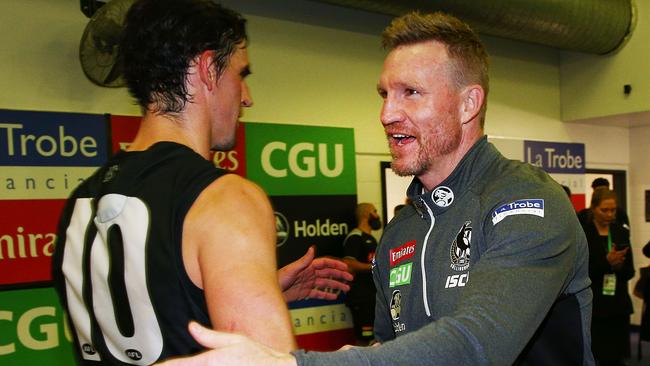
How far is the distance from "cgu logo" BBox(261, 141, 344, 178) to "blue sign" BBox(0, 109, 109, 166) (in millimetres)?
1294

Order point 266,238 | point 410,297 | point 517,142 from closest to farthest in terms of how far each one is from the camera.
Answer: point 266,238 → point 410,297 → point 517,142

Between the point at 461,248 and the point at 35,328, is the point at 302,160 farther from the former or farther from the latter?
the point at 461,248

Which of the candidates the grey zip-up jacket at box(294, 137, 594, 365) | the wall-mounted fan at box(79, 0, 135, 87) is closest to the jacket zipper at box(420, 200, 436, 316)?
the grey zip-up jacket at box(294, 137, 594, 365)

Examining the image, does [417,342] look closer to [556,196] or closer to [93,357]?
[556,196]

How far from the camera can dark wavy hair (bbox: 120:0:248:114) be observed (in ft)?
3.93

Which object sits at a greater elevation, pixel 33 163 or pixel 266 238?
pixel 33 163

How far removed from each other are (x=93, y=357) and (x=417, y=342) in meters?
0.73

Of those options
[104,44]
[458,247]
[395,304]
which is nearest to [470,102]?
[458,247]

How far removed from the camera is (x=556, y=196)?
1223mm

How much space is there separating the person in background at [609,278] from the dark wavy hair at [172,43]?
13.2 feet

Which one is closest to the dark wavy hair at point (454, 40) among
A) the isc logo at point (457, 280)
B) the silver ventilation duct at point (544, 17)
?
the isc logo at point (457, 280)

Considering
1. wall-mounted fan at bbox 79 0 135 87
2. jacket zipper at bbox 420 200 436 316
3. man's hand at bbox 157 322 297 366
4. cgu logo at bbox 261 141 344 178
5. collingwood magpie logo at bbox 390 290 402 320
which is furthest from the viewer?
cgu logo at bbox 261 141 344 178

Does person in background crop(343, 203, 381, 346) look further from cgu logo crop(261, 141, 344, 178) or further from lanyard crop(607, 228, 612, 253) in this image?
lanyard crop(607, 228, 612, 253)

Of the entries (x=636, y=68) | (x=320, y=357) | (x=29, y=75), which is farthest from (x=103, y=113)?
(x=636, y=68)
